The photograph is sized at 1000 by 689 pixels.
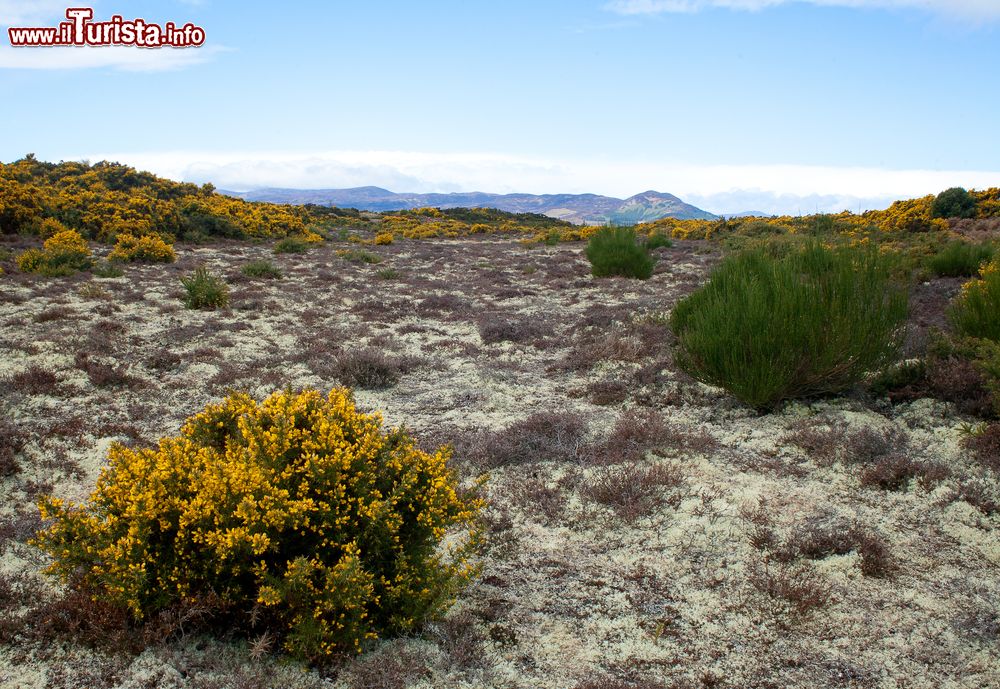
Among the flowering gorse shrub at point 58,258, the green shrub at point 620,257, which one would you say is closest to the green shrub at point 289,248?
the flowering gorse shrub at point 58,258

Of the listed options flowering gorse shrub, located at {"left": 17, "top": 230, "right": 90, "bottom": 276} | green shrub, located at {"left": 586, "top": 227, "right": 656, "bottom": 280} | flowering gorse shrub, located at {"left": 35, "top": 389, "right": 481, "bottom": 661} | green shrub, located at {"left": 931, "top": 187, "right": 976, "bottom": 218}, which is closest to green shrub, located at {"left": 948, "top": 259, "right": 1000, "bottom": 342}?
flowering gorse shrub, located at {"left": 35, "top": 389, "right": 481, "bottom": 661}

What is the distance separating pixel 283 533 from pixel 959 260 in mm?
13182

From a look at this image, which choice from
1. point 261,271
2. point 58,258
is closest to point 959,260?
point 261,271

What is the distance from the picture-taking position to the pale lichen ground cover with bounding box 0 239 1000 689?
2721 millimetres

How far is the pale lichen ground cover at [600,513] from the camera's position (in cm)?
272

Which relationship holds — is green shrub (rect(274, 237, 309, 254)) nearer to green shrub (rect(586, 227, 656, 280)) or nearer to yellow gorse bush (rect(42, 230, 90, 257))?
yellow gorse bush (rect(42, 230, 90, 257))

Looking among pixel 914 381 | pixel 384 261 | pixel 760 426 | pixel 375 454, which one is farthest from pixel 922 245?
pixel 375 454

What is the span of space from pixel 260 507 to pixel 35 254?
46.7 ft

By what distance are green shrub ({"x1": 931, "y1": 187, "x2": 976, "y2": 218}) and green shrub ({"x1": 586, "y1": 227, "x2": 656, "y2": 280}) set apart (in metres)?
13.9

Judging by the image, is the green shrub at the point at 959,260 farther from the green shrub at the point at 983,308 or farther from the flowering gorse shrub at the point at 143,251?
the flowering gorse shrub at the point at 143,251

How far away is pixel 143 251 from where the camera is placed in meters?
16.2

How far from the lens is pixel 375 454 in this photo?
3.00 metres

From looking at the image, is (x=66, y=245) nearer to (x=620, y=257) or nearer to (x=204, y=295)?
(x=204, y=295)

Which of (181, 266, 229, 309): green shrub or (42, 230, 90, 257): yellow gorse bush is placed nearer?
(181, 266, 229, 309): green shrub
